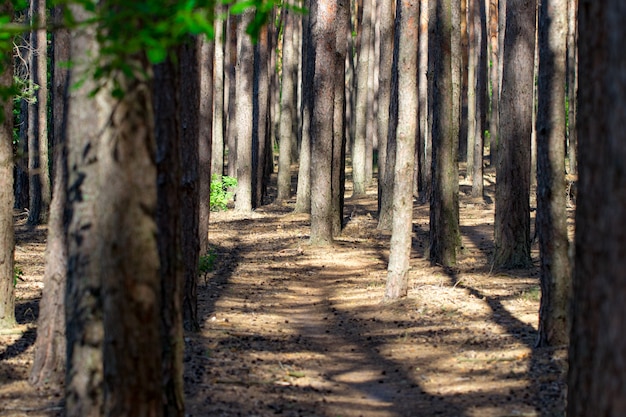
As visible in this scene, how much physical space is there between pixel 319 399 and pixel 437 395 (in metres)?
1.03

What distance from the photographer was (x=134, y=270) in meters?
4.30

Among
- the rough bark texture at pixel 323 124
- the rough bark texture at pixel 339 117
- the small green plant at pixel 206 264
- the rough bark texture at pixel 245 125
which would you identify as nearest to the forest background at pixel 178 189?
the rough bark texture at pixel 323 124

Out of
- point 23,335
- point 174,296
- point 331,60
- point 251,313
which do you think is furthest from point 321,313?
point 331,60

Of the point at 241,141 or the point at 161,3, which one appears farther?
the point at 241,141

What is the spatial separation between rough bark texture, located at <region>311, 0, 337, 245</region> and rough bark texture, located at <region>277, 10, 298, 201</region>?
27.5ft

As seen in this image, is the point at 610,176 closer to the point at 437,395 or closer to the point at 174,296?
the point at 174,296

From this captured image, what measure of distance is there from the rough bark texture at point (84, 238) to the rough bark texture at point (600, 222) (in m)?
2.51

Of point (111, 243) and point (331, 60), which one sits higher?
point (331, 60)

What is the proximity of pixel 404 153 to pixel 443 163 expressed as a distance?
325 cm

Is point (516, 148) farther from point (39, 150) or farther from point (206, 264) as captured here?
point (39, 150)

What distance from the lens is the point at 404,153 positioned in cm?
1092

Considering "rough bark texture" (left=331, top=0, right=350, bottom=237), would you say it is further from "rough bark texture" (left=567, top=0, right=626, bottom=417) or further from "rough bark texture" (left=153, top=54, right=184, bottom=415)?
"rough bark texture" (left=567, top=0, right=626, bottom=417)

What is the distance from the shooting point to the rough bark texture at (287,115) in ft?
85.8

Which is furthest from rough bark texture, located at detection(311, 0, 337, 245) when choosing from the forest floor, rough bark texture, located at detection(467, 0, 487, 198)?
rough bark texture, located at detection(467, 0, 487, 198)
